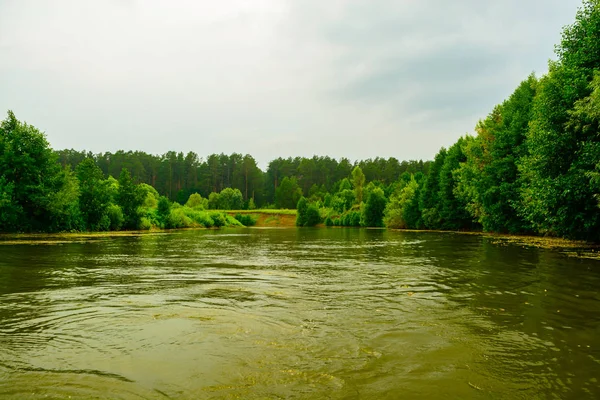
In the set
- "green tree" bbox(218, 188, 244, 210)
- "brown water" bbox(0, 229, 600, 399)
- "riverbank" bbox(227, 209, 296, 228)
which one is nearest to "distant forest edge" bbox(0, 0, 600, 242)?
"brown water" bbox(0, 229, 600, 399)

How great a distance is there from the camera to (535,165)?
27219 millimetres

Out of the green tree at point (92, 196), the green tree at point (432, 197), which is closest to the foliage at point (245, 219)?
the green tree at point (432, 197)

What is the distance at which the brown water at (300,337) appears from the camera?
15.9 feet

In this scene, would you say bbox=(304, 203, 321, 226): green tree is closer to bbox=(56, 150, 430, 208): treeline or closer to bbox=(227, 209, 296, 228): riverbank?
bbox=(227, 209, 296, 228): riverbank

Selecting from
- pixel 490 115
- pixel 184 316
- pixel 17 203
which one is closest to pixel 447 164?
pixel 490 115

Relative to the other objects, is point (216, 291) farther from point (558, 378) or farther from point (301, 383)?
point (558, 378)

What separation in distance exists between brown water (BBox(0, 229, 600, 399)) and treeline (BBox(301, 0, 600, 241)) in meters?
12.9

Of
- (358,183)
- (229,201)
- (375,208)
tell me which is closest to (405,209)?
(375,208)

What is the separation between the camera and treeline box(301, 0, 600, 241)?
941 inches

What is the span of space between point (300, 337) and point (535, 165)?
1029 inches

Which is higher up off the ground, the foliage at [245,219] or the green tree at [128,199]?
the green tree at [128,199]

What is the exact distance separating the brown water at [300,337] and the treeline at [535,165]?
12895 mm

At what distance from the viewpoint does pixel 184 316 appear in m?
8.43

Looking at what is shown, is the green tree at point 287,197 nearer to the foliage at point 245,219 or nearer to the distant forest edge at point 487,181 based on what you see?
the foliage at point 245,219
